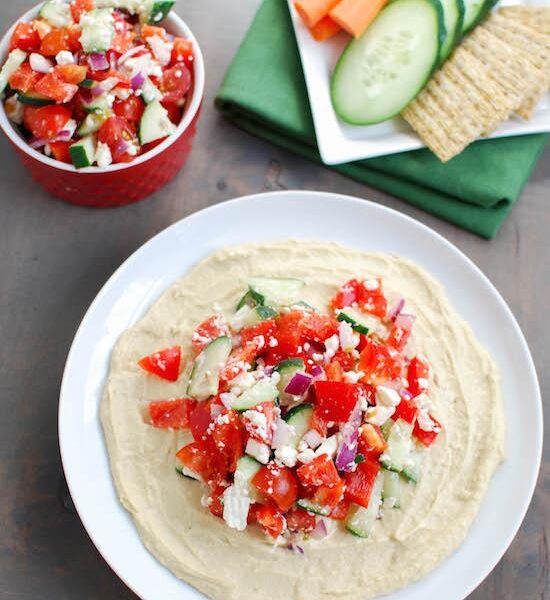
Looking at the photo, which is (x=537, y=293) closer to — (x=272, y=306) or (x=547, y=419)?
(x=547, y=419)

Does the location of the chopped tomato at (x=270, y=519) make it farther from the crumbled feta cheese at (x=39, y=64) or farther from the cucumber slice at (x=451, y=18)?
the cucumber slice at (x=451, y=18)

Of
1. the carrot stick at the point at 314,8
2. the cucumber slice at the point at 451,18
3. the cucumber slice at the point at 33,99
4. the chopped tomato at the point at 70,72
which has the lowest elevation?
the cucumber slice at the point at 33,99

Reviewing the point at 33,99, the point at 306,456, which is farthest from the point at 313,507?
the point at 33,99

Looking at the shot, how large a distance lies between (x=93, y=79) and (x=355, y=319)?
135 centimetres

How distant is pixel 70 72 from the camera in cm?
304

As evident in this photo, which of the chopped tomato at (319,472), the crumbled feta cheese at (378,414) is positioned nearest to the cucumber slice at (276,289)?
the crumbled feta cheese at (378,414)

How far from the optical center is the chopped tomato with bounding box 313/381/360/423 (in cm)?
284

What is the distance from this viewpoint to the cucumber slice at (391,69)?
3.58m

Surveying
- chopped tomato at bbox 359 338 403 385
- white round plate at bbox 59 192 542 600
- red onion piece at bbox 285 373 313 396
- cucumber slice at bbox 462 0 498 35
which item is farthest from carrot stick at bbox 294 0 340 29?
red onion piece at bbox 285 373 313 396

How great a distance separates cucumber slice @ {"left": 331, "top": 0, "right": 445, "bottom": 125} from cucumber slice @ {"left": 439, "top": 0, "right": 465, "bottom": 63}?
0.06 m

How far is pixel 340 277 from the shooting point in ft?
10.9

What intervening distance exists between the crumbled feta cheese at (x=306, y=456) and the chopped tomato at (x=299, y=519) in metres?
0.21

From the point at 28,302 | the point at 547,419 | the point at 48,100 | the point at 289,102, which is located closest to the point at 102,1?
the point at 48,100

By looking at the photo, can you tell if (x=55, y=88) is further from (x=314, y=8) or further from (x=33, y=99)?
(x=314, y=8)
